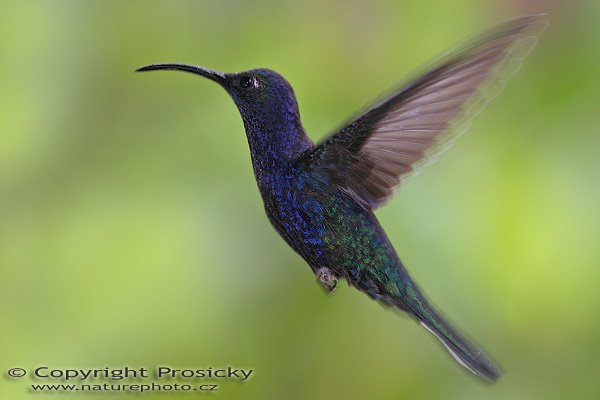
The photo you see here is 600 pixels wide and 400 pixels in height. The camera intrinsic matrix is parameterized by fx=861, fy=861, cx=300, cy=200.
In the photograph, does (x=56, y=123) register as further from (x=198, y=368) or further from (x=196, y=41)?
(x=198, y=368)

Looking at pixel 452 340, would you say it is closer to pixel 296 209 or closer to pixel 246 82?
pixel 296 209

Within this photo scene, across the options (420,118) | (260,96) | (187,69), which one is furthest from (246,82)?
(420,118)

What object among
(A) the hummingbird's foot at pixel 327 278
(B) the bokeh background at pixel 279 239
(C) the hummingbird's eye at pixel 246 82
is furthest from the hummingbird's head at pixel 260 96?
(B) the bokeh background at pixel 279 239

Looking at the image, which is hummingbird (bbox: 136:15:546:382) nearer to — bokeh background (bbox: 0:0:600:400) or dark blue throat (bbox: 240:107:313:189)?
dark blue throat (bbox: 240:107:313:189)

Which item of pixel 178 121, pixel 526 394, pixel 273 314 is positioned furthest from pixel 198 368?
pixel 526 394

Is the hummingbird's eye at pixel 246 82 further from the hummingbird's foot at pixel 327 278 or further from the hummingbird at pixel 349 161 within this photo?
the hummingbird's foot at pixel 327 278

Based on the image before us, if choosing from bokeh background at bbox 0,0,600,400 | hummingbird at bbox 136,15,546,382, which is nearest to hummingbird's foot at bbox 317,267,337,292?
hummingbird at bbox 136,15,546,382
